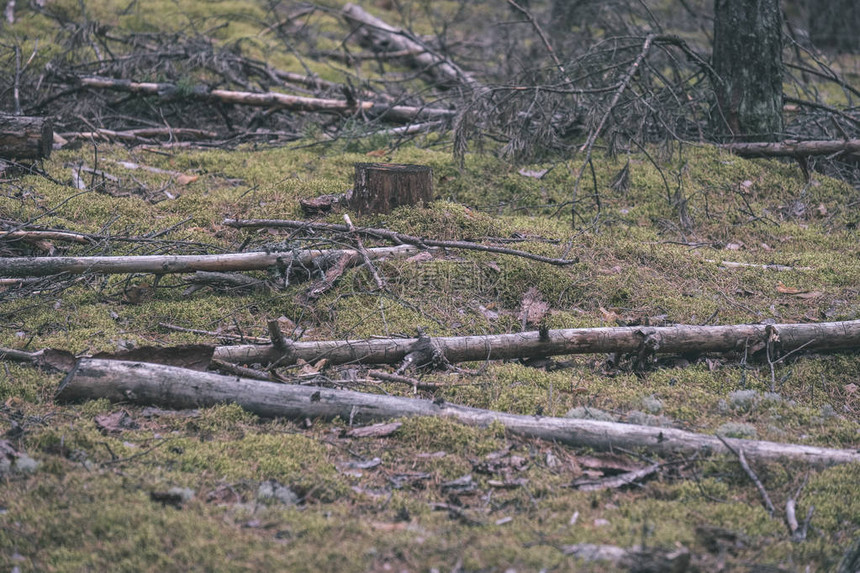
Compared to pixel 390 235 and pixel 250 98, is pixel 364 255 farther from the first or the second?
pixel 250 98

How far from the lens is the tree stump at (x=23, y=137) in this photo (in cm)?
697

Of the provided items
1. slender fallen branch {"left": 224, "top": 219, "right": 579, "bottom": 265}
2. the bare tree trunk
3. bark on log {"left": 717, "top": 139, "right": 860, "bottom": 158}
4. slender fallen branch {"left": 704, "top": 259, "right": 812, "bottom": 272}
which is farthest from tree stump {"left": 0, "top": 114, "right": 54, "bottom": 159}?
bark on log {"left": 717, "top": 139, "right": 860, "bottom": 158}

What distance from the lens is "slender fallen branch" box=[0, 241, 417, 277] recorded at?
4.96 m

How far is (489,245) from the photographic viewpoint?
579cm

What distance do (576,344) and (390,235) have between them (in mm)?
1770

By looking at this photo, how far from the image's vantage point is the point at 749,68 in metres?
7.79

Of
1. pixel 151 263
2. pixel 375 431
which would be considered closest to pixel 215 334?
pixel 151 263

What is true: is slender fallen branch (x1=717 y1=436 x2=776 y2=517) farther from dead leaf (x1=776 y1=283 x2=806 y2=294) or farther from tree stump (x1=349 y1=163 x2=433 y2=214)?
tree stump (x1=349 y1=163 x2=433 y2=214)

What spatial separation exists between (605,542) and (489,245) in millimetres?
3178

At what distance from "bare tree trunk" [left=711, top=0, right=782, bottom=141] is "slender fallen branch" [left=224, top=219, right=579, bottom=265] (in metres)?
3.52

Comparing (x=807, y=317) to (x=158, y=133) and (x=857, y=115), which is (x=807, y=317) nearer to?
(x=857, y=115)

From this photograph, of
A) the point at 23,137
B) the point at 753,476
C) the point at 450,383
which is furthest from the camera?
the point at 23,137

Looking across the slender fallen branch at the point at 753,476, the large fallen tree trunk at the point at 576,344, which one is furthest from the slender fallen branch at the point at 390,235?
the slender fallen branch at the point at 753,476

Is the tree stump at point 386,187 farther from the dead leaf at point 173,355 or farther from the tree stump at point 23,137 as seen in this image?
the tree stump at point 23,137
